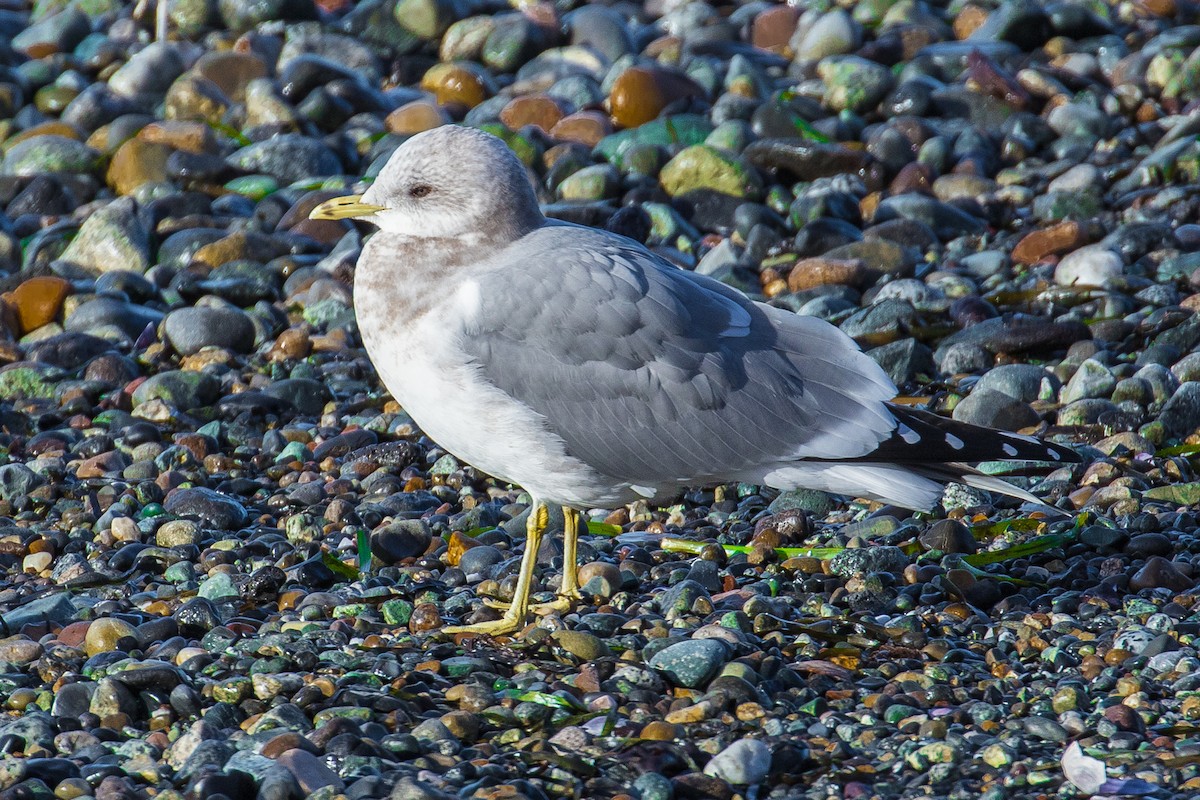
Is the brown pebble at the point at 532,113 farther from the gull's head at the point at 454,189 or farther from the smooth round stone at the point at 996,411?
the gull's head at the point at 454,189

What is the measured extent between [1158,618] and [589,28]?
25.2ft

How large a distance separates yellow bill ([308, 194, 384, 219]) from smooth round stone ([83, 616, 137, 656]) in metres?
1.47

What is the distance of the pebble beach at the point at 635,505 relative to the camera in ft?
13.0

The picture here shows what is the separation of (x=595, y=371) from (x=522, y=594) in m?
0.78

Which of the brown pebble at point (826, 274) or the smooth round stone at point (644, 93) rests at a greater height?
the smooth round stone at point (644, 93)

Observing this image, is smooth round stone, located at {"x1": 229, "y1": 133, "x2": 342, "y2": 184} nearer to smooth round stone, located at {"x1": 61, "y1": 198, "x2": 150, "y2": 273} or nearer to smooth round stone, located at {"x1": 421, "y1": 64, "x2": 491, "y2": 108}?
smooth round stone, located at {"x1": 61, "y1": 198, "x2": 150, "y2": 273}

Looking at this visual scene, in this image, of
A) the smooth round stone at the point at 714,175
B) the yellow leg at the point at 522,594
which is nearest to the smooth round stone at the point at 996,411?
the yellow leg at the point at 522,594

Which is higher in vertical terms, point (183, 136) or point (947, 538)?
point (183, 136)

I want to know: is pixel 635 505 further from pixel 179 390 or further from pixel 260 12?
pixel 260 12

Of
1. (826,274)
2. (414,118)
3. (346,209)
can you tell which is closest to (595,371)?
(346,209)

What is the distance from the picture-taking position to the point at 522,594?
481 cm

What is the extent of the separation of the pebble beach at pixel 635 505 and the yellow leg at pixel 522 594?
0.09 m

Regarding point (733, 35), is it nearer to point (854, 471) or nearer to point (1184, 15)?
point (1184, 15)

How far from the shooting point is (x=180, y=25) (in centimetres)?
1152
